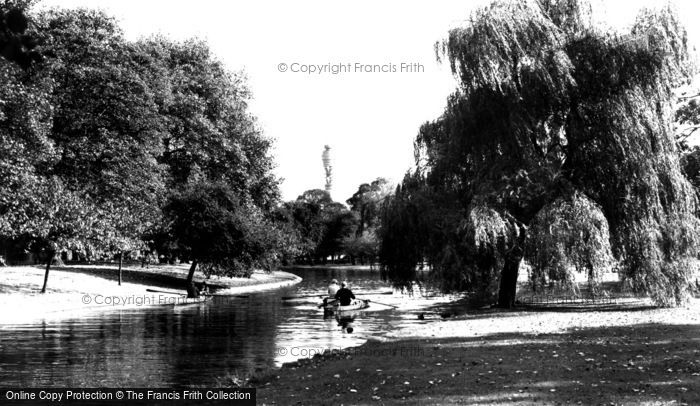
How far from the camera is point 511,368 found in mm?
13570

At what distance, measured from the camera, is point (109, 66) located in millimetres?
40062

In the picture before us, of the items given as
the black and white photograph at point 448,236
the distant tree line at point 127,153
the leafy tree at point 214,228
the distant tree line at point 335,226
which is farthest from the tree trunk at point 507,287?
the distant tree line at point 335,226

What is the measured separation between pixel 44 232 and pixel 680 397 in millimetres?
31419

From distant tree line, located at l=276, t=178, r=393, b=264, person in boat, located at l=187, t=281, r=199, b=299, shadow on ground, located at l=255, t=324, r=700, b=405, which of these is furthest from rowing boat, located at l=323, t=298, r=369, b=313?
distant tree line, located at l=276, t=178, r=393, b=264

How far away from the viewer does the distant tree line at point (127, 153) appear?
33.1 meters

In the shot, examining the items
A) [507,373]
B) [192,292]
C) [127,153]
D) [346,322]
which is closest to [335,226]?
[192,292]

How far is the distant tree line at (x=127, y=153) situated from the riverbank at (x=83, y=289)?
1853 mm

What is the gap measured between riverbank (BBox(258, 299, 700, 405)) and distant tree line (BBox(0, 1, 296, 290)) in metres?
10.9

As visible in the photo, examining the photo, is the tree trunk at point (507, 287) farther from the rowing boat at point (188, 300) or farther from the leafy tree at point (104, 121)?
the leafy tree at point (104, 121)

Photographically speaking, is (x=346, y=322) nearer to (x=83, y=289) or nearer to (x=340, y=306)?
(x=340, y=306)

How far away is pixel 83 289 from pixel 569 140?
99.3 ft

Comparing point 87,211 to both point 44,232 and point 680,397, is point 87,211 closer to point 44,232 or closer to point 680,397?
point 44,232

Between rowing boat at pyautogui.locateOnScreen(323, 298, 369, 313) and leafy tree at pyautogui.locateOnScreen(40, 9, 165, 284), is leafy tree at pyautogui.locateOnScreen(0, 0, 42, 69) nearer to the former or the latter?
rowing boat at pyautogui.locateOnScreen(323, 298, 369, 313)

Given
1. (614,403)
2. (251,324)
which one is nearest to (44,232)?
(251,324)
